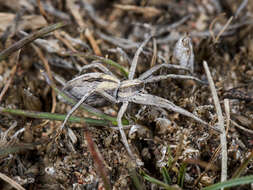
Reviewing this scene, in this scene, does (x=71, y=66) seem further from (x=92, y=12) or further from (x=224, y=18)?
(x=224, y=18)

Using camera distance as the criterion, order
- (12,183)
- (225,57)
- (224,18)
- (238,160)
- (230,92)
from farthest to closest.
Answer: (224,18) → (225,57) → (230,92) → (238,160) → (12,183)

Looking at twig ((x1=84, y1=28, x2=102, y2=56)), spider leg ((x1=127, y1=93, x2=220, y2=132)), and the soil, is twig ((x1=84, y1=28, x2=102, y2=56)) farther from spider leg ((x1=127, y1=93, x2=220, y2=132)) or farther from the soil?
spider leg ((x1=127, y1=93, x2=220, y2=132))

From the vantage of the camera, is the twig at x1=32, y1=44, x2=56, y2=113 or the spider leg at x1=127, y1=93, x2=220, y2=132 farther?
the twig at x1=32, y1=44, x2=56, y2=113

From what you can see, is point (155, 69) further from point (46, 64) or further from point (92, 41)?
point (46, 64)

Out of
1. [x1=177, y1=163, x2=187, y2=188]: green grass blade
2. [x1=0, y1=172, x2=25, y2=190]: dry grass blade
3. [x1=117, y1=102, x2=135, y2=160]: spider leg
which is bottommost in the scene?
[x1=0, y1=172, x2=25, y2=190]: dry grass blade

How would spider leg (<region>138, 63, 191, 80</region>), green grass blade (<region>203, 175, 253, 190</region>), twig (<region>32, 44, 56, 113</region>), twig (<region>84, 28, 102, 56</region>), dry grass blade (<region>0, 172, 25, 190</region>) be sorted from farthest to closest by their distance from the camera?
twig (<region>84, 28, 102, 56</region>) < twig (<region>32, 44, 56, 113</region>) < spider leg (<region>138, 63, 191, 80</region>) < dry grass blade (<region>0, 172, 25, 190</region>) < green grass blade (<region>203, 175, 253, 190</region>)

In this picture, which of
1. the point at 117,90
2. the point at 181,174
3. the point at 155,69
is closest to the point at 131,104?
the point at 117,90

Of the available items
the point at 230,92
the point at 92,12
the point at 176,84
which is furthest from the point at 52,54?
the point at 230,92

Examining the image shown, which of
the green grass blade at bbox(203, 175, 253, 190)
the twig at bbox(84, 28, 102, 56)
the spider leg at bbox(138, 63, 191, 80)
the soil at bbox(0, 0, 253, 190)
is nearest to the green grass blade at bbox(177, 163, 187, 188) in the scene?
the soil at bbox(0, 0, 253, 190)

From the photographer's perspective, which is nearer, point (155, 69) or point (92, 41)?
point (155, 69)

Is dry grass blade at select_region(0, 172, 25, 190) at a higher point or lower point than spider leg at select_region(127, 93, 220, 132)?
lower

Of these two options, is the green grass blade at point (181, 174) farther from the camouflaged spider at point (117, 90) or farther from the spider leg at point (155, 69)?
the spider leg at point (155, 69)
